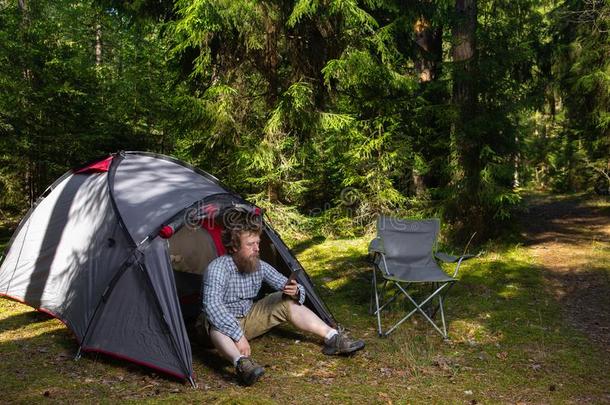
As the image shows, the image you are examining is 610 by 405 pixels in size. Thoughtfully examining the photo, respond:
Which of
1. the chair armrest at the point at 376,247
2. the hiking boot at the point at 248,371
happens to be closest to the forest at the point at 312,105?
the chair armrest at the point at 376,247

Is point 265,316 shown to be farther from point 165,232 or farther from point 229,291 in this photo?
point 165,232

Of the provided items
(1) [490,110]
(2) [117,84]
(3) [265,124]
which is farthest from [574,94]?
(2) [117,84]

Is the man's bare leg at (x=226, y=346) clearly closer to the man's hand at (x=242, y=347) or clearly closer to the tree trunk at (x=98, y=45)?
the man's hand at (x=242, y=347)

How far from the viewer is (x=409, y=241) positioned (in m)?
6.00

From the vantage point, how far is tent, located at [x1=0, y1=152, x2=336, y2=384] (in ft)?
14.1

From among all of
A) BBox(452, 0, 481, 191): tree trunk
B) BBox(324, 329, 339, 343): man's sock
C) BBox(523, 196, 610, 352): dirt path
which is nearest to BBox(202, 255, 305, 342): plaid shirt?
BBox(324, 329, 339, 343): man's sock

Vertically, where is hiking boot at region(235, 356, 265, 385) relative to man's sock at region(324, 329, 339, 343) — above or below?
above

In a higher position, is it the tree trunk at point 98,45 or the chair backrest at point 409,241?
the tree trunk at point 98,45

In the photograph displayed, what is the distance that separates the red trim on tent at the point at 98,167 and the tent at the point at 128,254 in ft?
0.05

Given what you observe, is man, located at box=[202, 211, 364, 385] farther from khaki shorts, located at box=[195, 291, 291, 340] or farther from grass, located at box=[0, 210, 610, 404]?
grass, located at box=[0, 210, 610, 404]

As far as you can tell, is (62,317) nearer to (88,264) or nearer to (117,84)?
(88,264)

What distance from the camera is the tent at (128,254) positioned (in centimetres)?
429

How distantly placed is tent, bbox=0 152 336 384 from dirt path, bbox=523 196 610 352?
9.64ft

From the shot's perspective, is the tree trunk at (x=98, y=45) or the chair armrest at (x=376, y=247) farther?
the tree trunk at (x=98, y=45)
